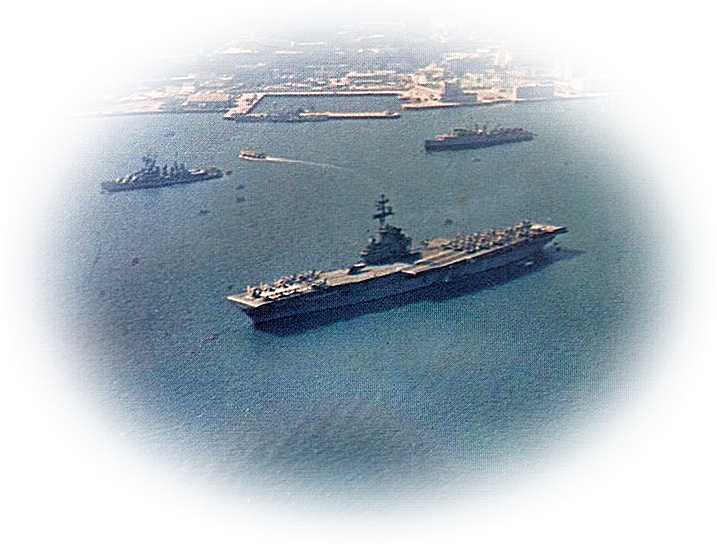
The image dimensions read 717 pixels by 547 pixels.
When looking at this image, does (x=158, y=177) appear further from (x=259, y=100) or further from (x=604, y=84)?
(x=604, y=84)

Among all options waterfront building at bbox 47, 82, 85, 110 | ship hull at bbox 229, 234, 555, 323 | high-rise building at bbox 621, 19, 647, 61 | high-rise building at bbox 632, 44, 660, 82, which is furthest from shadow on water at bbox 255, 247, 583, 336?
high-rise building at bbox 621, 19, 647, 61

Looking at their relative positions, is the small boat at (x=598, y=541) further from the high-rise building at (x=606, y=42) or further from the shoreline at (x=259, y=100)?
the high-rise building at (x=606, y=42)

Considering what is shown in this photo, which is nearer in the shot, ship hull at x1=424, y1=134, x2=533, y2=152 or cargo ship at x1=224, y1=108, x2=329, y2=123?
ship hull at x1=424, y1=134, x2=533, y2=152

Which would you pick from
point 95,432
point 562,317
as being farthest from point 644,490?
point 95,432

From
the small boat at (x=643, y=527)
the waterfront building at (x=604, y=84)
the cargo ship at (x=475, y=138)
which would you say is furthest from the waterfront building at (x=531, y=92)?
the small boat at (x=643, y=527)

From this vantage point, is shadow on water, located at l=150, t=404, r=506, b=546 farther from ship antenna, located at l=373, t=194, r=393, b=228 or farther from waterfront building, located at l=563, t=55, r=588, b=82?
waterfront building, located at l=563, t=55, r=588, b=82

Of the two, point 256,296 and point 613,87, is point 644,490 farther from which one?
point 613,87
